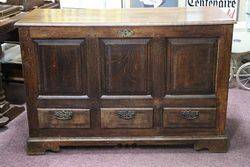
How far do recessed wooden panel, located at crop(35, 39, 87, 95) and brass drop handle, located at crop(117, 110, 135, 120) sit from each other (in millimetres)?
244

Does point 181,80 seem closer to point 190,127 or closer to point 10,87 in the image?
point 190,127

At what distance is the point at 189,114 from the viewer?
2.29 meters

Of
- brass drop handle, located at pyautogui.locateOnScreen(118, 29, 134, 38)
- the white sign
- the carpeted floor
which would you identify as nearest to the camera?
brass drop handle, located at pyautogui.locateOnScreen(118, 29, 134, 38)

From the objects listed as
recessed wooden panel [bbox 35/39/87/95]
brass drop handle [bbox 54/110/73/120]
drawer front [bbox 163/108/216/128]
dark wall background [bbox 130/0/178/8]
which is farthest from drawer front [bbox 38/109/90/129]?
dark wall background [bbox 130/0/178/8]

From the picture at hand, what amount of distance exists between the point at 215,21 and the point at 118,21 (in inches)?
20.0

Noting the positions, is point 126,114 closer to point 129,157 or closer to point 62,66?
point 129,157

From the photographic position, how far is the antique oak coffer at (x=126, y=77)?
212 cm

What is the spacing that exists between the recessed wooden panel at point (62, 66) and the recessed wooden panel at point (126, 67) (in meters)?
0.13

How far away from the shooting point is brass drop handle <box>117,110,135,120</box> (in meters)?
2.29

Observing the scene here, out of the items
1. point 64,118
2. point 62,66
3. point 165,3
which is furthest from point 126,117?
point 165,3

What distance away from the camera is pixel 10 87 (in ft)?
11.6

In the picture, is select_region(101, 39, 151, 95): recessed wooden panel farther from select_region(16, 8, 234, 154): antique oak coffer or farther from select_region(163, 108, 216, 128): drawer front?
select_region(163, 108, 216, 128): drawer front

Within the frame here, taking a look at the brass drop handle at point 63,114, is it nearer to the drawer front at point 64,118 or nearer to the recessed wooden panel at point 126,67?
the drawer front at point 64,118

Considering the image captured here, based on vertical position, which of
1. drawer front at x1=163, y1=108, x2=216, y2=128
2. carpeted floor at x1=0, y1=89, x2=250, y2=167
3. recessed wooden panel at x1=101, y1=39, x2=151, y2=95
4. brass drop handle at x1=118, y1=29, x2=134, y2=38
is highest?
brass drop handle at x1=118, y1=29, x2=134, y2=38
